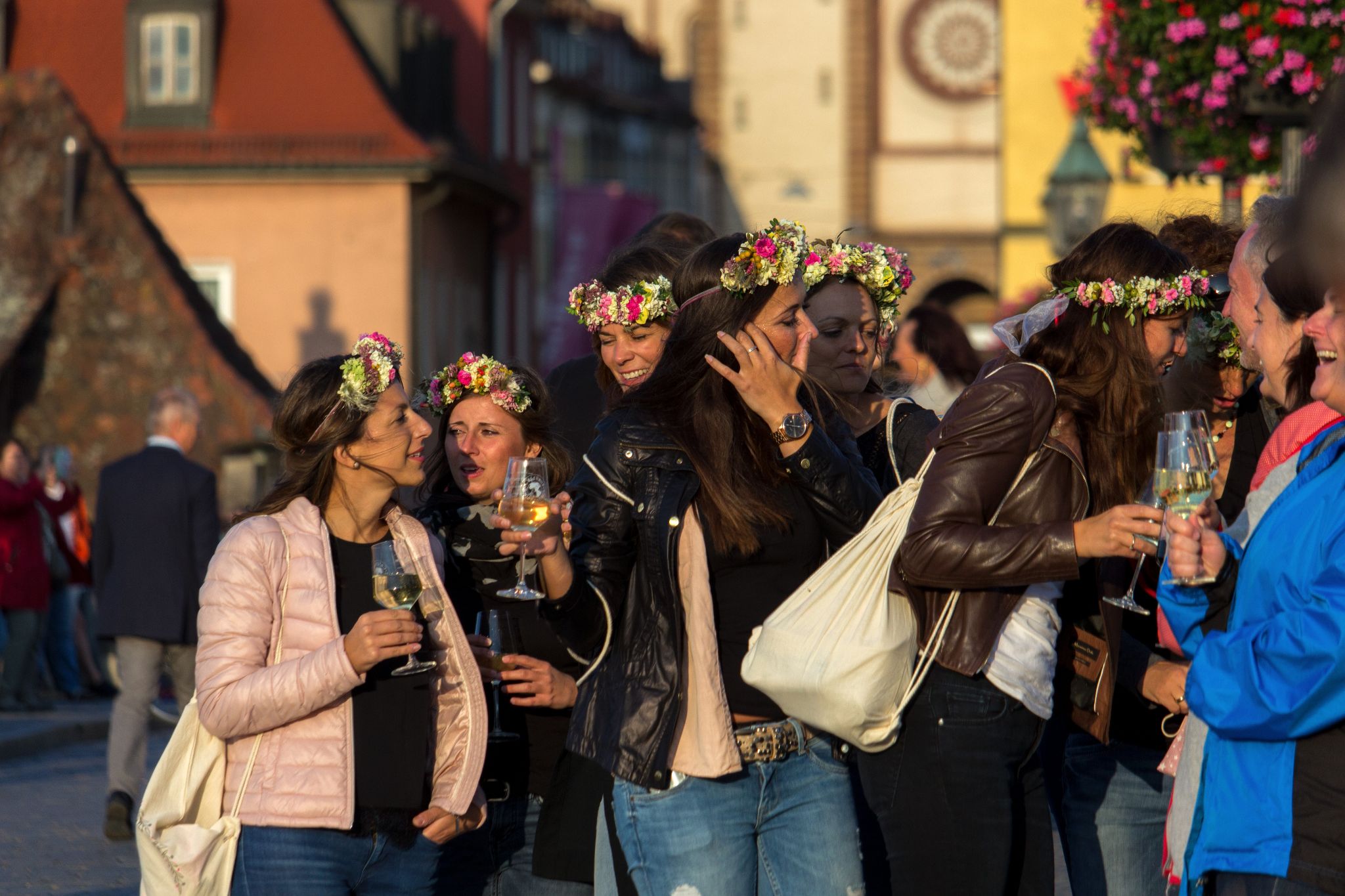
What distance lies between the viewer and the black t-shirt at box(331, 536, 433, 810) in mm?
4762

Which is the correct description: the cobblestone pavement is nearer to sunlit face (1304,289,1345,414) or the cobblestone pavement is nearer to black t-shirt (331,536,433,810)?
black t-shirt (331,536,433,810)

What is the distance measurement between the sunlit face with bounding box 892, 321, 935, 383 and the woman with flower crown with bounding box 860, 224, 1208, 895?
4487 mm

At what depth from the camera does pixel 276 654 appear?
15.5 feet

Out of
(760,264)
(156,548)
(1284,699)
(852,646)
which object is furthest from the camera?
(156,548)

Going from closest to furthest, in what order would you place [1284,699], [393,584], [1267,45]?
[1284,699], [393,584], [1267,45]

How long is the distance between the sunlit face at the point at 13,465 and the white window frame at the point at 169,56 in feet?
44.3

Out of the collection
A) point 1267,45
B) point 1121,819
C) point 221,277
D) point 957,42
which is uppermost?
point 957,42

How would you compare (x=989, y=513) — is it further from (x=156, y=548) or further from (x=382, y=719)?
(x=156, y=548)

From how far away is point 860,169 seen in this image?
191ft

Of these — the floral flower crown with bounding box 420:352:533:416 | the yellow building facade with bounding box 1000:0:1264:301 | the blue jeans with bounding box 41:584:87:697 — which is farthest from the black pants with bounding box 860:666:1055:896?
the yellow building facade with bounding box 1000:0:1264:301

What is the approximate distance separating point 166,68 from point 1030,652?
25.4 meters

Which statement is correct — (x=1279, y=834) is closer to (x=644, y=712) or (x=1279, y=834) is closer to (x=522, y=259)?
(x=644, y=712)

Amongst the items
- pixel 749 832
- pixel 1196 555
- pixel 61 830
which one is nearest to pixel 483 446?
pixel 749 832

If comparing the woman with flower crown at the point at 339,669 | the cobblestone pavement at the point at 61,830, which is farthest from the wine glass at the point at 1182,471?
the cobblestone pavement at the point at 61,830
